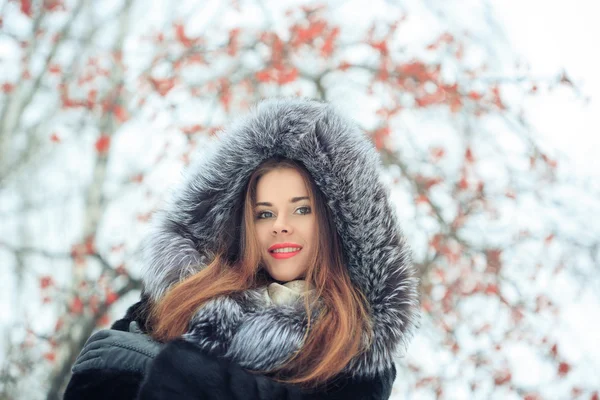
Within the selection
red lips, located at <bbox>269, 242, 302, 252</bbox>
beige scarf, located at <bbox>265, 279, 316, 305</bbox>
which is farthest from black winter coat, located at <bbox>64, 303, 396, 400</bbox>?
red lips, located at <bbox>269, 242, 302, 252</bbox>

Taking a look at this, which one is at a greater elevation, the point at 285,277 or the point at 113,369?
the point at 285,277

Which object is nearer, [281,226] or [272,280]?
[281,226]

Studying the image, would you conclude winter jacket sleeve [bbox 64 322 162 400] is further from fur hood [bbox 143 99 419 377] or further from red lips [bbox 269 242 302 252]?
red lips [bbox 269 242 302 252]

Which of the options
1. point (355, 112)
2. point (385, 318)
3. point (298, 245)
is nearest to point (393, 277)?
point (385, 318)

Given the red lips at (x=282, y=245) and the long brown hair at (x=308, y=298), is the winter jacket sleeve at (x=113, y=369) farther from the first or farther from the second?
the red lips at (x=282, y=245)

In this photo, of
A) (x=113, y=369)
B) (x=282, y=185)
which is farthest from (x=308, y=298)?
(x=113, y=369)

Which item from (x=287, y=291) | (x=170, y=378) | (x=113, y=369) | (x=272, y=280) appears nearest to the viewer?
(x=170, y=378)

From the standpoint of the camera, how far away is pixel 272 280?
187cm

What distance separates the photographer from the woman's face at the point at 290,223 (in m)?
1.77

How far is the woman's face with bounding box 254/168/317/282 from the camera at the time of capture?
69.9 inches

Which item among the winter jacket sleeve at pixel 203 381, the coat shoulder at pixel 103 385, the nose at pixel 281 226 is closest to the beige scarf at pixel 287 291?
the nose at pixel 281 226

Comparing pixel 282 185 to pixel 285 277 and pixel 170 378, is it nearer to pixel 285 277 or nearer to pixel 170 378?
pixel 285 277

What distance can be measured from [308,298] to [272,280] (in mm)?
210

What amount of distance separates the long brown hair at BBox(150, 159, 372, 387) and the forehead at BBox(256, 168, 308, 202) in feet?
0.05
